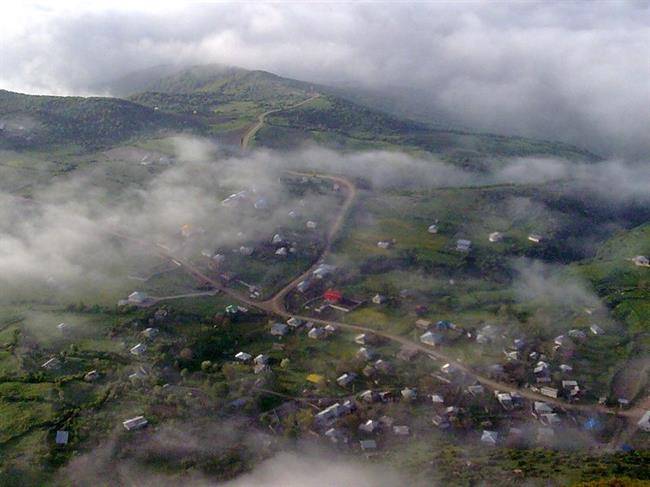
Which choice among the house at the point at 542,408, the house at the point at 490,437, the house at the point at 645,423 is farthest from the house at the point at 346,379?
the house at the point at 645,423

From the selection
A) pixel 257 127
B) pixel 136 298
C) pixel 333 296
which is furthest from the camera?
pixel 257 127

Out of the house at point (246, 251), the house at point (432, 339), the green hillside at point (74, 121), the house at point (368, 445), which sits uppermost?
the green hillside at point (74, 121)

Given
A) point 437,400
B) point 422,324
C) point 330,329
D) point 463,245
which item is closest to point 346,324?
point 330,329

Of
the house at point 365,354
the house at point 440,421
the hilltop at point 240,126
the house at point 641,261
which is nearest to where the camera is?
the house at point 440,421

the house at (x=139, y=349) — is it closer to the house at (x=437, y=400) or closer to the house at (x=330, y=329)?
the house at (x=330, y=329)

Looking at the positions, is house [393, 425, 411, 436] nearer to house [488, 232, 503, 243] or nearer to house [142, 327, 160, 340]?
house [142, 327, 160, 340]

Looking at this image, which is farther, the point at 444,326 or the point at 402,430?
the point at 444,326

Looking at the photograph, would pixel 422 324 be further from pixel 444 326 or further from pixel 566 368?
pixel 566 368
